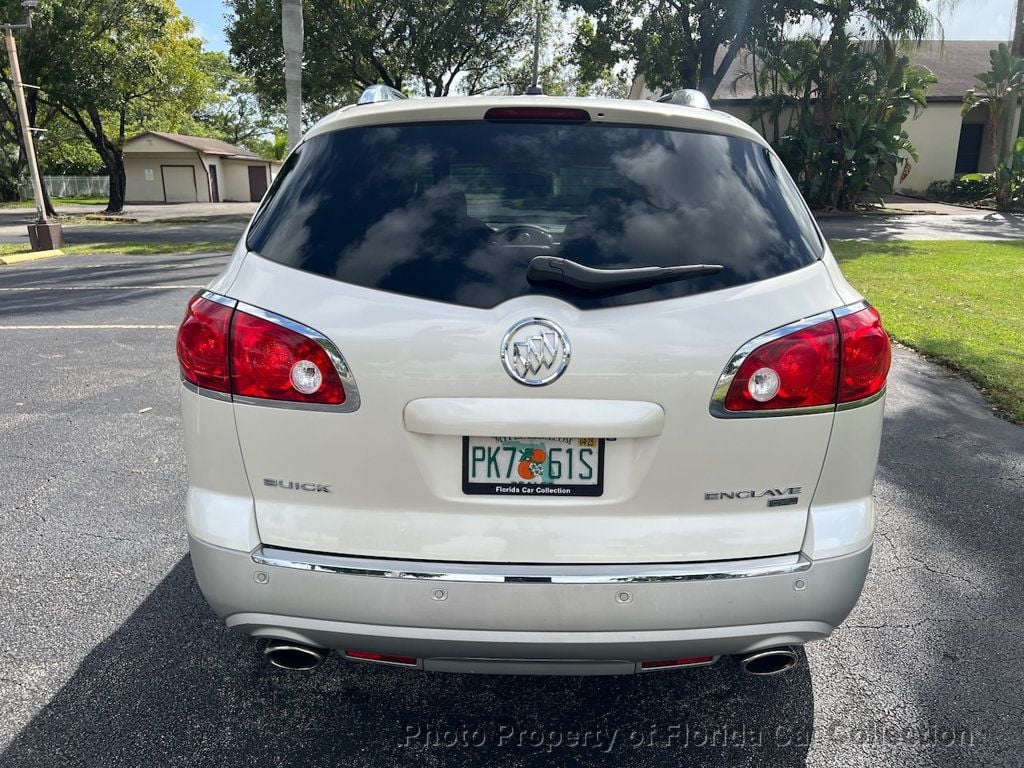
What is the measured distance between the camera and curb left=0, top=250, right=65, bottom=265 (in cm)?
1546

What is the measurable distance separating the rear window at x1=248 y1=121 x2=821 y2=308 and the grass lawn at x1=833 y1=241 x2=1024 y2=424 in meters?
4.47

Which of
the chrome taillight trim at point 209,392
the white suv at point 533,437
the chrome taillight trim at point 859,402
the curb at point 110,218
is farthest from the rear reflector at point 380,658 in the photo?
the curb at point 110,218

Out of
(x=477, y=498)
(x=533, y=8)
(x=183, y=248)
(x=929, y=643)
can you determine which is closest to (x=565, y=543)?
(x=477, y=498)

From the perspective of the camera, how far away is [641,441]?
1954 millimetres

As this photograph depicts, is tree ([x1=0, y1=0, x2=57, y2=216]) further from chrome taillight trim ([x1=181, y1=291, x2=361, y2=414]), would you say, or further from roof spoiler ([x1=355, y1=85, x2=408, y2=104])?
chrome taillight trim ([x1=181, y1=291, x2=361, y2=414])

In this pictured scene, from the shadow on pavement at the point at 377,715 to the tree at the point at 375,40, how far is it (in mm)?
22685

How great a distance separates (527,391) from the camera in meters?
1.90

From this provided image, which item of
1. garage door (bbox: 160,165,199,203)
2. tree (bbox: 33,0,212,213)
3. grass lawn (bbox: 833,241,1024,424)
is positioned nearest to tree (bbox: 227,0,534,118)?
tree (bbox: 33,0,212,213)

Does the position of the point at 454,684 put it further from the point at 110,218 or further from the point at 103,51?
the point at 110,218

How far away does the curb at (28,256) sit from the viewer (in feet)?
50.7

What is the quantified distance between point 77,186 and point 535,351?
6311 centimetres

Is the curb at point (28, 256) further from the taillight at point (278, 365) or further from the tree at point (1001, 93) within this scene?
the tree at point (1001, 93)

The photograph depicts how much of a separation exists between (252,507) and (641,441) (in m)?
1.01

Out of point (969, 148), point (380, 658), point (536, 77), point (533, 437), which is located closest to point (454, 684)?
point (380, 658)
